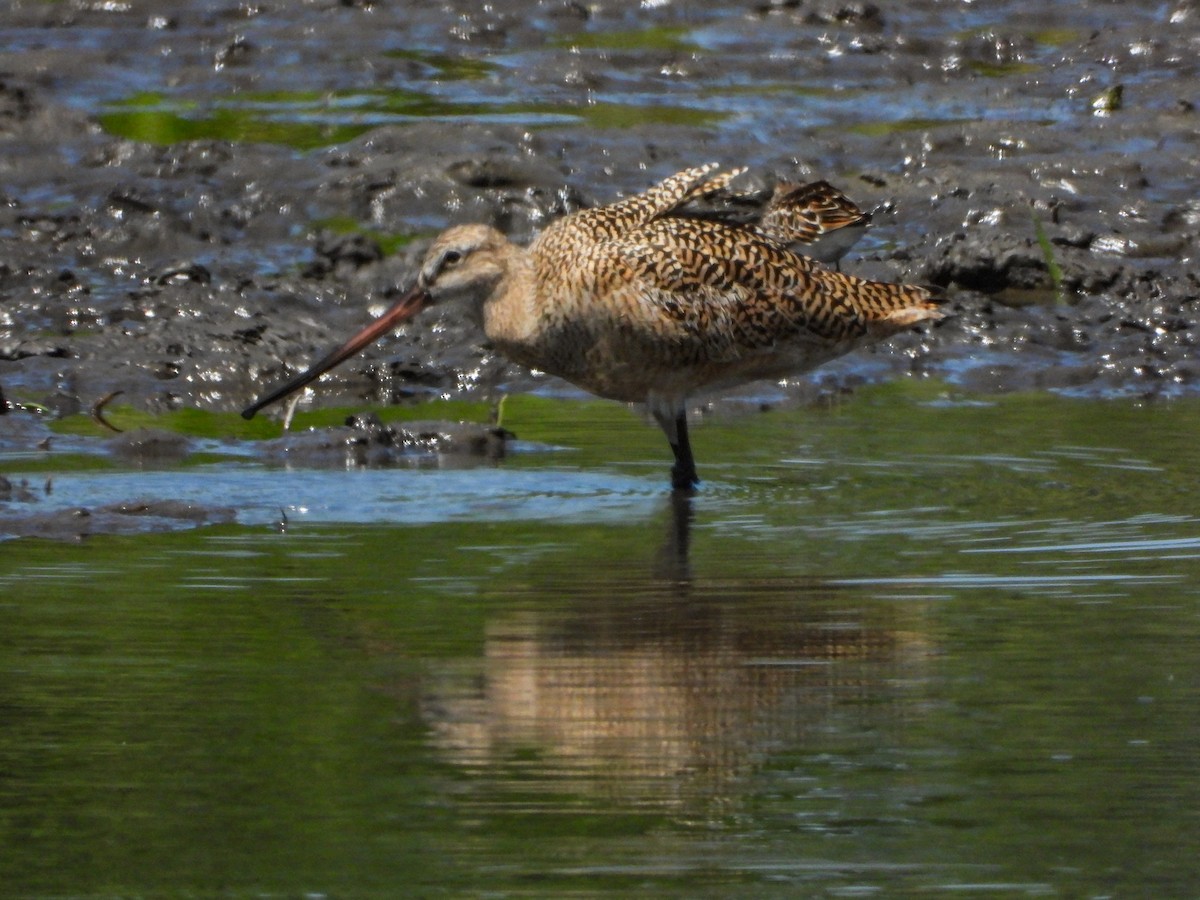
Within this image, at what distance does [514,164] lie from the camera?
12.1 metres

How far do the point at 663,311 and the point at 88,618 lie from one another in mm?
2791

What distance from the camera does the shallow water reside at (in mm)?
3883

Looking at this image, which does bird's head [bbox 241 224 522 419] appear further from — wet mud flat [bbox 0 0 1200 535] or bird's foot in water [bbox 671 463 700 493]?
wet mud flat [bbox 0 0 1200 535]

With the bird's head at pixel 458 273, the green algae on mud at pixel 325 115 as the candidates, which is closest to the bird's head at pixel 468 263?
the bird's head at pixel 458 273

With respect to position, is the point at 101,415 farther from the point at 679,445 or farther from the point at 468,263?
the point at 679,445

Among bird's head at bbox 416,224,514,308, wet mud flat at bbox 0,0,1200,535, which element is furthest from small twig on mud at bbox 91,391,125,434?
bird's head at bbox 416,224,514,308

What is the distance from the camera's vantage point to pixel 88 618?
18.5ft

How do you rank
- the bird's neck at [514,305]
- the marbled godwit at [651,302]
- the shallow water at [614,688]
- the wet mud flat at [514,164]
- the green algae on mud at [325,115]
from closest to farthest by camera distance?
the shallow water at [614,688] → the marbled godwit at [651,302] → the bird's neck at [514,305] → the wet mud flat at [514,164] → the green algae on mud at [325,115]

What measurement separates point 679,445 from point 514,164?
4.34 metres

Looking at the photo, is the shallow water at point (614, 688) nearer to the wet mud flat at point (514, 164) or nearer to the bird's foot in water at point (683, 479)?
the bird's foot in water at point (683, 479)

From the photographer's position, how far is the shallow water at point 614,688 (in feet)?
12.7

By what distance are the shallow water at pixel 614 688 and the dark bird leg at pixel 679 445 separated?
17cm

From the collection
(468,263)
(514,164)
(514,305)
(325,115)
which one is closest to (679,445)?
(514,305)

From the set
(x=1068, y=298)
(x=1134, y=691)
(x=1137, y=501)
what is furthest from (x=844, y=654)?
(x=1068, y=298)
